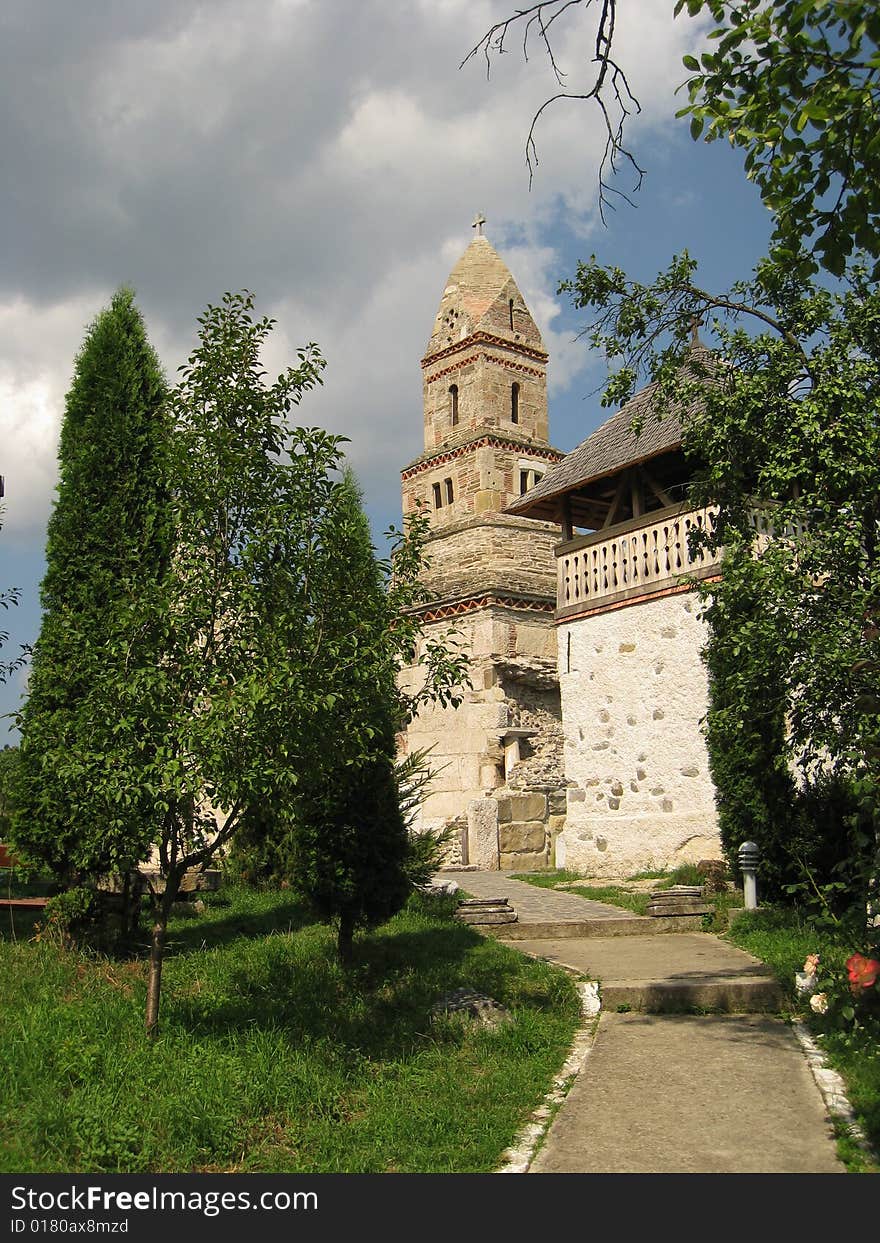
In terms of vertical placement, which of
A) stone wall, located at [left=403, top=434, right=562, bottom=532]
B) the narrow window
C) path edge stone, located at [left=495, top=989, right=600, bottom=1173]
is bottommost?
path edge stone, located at [left=495, top=989, right=600, bottom=1173]

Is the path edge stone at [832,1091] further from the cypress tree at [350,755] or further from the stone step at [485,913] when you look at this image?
the stone step at [485,913]

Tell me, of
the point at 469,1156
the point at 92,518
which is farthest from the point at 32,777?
the point at 469,1156

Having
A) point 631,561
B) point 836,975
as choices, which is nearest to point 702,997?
point 836,975

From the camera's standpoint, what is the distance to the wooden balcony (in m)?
13.1

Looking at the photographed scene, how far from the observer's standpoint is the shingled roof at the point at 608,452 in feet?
44.4

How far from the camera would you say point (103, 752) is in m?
5.83

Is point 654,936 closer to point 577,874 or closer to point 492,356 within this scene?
point 577,874

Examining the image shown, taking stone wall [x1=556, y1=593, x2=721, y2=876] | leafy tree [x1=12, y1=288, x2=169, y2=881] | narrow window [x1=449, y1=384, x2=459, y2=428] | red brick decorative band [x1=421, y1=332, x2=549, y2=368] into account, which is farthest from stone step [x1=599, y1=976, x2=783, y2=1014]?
red brick decorative band [x1=421, y1=332, x2=549, y2=368]

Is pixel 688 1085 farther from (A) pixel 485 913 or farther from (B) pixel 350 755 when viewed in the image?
(A) pixel 485 913

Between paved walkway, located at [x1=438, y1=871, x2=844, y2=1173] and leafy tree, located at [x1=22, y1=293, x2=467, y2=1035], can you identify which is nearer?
paved walkway, located at [x1=438, y1=871, x2=844, y2=1173]

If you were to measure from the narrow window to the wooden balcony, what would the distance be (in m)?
6.25

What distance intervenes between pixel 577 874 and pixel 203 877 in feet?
17.0

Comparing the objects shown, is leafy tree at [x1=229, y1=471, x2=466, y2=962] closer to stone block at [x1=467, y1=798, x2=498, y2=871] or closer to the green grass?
the green grass

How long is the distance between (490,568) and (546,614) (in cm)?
133
